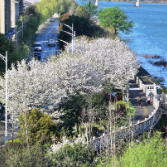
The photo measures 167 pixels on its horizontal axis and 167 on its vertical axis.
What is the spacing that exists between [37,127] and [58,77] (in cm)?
923

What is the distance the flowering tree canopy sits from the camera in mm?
27016

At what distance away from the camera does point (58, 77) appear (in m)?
31.2

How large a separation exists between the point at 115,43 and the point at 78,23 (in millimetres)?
19750

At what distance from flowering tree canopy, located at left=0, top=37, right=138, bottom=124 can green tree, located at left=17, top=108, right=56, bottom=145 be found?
3.23 feet

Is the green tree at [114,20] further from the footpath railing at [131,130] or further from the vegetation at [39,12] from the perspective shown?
the footpath railing at [131,130]

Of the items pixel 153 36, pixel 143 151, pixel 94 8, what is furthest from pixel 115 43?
pixel 94 8

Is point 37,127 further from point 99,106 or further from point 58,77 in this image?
point 58,77

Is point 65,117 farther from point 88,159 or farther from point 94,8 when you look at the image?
point 94,8

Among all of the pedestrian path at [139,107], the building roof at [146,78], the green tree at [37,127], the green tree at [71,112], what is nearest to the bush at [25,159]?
the green tree at [37,127]

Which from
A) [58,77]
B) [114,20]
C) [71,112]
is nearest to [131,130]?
[71,112]

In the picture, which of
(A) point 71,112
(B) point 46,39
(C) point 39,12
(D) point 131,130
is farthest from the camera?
(C) point 39,12

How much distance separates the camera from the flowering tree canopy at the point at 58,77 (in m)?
27.0

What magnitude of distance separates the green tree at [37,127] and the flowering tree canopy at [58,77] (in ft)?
3.23

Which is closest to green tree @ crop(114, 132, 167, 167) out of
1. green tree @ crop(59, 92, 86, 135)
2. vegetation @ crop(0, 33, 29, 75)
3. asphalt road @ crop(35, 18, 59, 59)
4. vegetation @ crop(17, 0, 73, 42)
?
green tree @ crop(59, 92, 86, 135)
